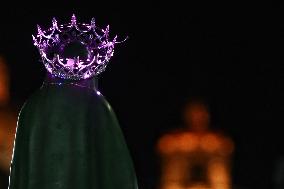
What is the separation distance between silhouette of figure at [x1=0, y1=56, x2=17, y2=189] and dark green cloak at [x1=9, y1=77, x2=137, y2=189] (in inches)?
162

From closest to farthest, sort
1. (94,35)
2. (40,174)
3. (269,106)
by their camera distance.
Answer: (40,174)
(94,35)
(269,106)

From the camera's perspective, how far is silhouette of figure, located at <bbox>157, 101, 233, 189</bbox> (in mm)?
10703

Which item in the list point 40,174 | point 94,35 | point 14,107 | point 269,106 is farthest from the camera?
point 269,106

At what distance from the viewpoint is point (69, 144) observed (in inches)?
188

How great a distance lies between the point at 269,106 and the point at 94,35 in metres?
5.69

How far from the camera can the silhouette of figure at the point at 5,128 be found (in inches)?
359

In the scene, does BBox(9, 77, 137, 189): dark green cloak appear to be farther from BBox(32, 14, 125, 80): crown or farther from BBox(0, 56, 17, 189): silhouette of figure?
BBox(0, 56, 17, 189): silhouette of figure

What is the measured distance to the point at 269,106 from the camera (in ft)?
34.9

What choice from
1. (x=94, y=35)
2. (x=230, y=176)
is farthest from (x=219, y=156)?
(x=94, y=35)

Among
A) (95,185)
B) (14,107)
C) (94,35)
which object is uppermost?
(14,107)

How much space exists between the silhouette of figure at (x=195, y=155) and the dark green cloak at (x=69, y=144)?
19.1 ft

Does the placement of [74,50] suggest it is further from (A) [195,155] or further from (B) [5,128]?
(A) [195,155]

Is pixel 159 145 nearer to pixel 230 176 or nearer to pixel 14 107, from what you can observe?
pixel 230 176

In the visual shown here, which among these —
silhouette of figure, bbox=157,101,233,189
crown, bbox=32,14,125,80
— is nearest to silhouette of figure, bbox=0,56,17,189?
silhouette of figure, bbox=157,101,233,189
